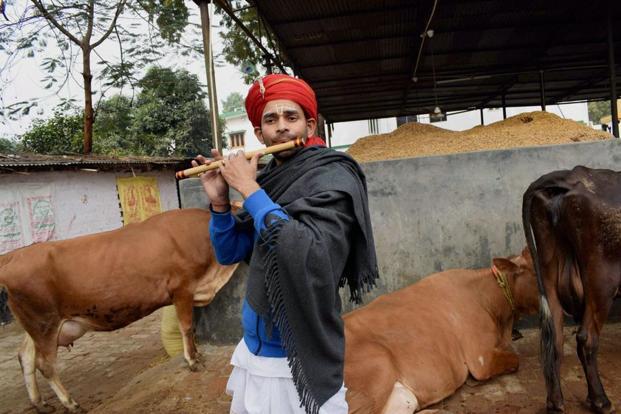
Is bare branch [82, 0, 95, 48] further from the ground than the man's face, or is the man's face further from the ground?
bare branch [82, 0, 95, 48]

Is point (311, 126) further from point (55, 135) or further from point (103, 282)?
point (55, 135)

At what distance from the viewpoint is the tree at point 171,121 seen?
20297 mm

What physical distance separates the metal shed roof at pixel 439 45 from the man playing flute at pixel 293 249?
4.23 metres

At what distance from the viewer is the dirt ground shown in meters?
3.03

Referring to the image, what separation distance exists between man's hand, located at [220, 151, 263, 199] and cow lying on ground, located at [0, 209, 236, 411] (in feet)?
9.00

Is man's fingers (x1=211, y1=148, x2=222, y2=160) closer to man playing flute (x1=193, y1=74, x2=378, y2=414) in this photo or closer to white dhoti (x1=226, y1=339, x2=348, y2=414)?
man playing flute (x1=193, y1=74, x2=378, y2=414)

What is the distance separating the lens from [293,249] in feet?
4.21

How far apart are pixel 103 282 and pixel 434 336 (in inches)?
108

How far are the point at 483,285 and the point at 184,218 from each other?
2635 mm

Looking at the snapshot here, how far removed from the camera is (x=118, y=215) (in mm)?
9422

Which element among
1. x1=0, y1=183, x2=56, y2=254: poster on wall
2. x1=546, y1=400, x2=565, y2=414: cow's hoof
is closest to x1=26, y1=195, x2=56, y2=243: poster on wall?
x1=0, y1=183, x2=56, y2=254: poster on wall

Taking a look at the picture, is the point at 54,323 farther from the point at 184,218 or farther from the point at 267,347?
the point at 267,347

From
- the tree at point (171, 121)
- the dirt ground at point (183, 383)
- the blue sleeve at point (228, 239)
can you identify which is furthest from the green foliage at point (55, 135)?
the blue sleeve at point (228, 239)

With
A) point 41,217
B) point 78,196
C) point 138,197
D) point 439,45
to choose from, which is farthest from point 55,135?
point 439,45
